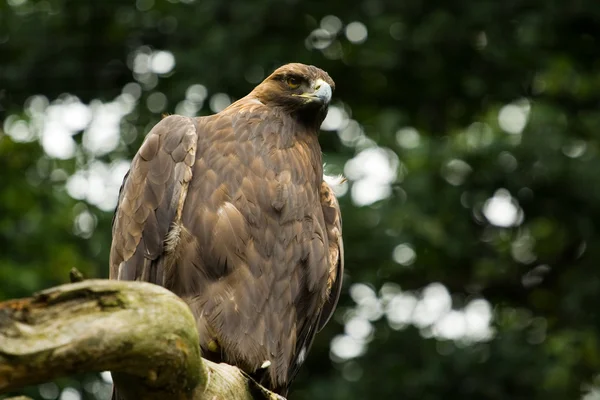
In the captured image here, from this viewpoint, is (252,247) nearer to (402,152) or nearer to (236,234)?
(236,234)

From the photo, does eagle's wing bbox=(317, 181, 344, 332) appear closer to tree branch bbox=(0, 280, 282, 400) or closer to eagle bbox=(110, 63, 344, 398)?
eagle bbox=(110, 63, 344, 398)

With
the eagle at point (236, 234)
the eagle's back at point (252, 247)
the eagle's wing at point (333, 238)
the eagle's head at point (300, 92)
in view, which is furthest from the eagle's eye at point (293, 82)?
the eagle's wing at point (333, 238)

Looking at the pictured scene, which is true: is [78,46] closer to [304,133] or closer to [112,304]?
[304,133]

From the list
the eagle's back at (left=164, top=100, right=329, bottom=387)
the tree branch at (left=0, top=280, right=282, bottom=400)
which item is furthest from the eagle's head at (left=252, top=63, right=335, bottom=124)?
the tree branch at (left=0, top=280, right=282, bottom=400)

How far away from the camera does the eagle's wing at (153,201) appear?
5566mm

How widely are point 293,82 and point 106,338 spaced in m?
3.28

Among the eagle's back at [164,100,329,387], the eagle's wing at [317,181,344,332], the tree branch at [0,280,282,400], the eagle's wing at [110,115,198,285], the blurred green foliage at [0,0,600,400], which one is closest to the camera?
the tree branch at [0,280,282,400]

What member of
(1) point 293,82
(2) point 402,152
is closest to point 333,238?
(1) point 293,82

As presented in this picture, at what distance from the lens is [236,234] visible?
5.48 meters

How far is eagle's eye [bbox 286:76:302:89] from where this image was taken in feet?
20.7

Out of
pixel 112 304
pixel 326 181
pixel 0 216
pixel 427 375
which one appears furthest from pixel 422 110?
pixel 112 304

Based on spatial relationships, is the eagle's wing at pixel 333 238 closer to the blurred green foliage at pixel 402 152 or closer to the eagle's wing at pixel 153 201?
the eagle's wing at pixel 153 201

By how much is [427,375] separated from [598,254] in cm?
224

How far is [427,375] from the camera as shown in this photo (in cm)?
1098
